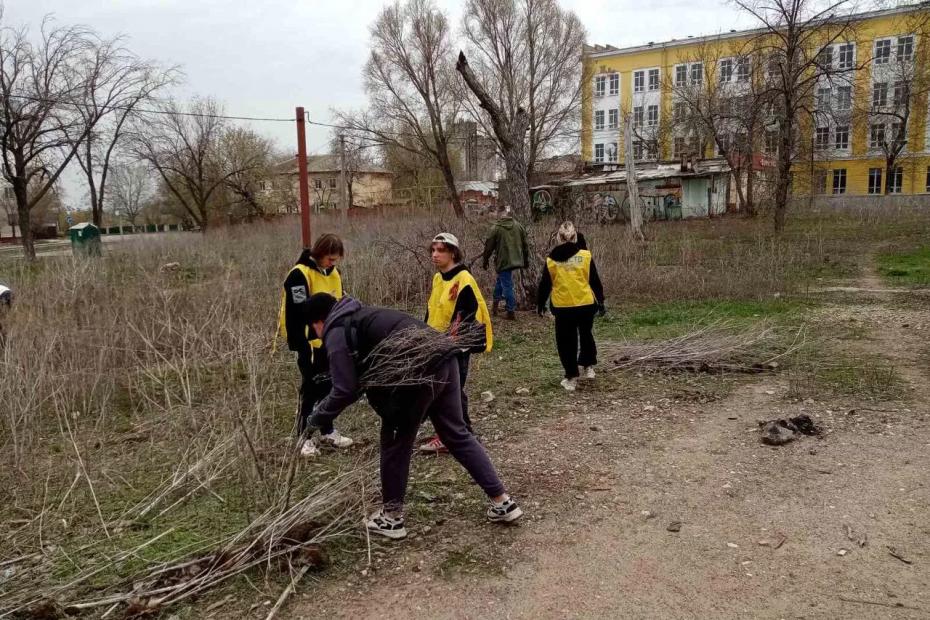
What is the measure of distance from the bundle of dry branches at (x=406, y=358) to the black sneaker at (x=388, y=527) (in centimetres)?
82

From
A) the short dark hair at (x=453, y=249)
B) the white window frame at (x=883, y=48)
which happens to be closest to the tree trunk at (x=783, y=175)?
the short dark hair at (x=453, y=249)

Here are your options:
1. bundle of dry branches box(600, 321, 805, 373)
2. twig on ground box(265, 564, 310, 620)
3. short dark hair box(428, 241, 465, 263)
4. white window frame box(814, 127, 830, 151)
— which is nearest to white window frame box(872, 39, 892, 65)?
white window frame box(814, 127, 830, 151)

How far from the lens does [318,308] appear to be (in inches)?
130

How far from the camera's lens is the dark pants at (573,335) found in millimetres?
6223

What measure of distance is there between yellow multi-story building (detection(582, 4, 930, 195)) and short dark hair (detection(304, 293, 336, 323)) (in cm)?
2342

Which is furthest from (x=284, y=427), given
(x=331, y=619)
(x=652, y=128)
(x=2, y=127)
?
(x=652, y=128)

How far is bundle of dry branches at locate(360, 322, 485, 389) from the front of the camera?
3240 millimetres

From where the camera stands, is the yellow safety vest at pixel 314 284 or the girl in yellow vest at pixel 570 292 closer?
the yellow safety vest at pixel 314 284

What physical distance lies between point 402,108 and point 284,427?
29.9 m

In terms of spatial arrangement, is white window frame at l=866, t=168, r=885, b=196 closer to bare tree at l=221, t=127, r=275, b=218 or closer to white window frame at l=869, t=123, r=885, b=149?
white window frame at l=869, t=123, r=885, b=149

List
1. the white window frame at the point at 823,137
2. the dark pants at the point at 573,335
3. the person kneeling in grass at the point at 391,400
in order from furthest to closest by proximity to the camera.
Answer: the white window frame at the point at 823,137, the dark pants at the point at 573,335, the person kneeling in grass at the point at 391,400

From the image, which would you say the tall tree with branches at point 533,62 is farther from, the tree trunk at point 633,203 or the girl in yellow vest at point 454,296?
the girl in yellow vest at point 454,296

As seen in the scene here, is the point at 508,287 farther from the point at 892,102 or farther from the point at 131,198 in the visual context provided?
the point at 131,198

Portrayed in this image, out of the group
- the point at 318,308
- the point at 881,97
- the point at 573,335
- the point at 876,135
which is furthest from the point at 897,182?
the point at 318,308
